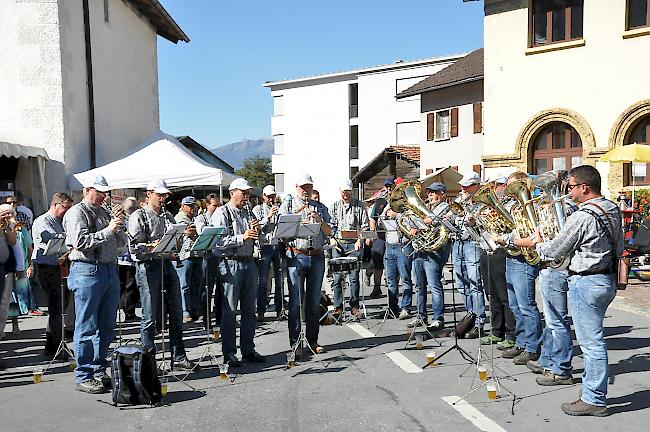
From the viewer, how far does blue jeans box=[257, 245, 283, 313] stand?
33.5 ft

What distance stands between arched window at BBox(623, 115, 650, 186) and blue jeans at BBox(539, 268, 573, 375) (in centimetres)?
1420

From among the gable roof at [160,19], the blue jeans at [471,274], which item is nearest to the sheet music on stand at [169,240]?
the blue jeans at [471,274]

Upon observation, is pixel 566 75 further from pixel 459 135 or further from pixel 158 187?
pixel 158 187

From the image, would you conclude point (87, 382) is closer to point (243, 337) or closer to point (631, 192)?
point (243, 337)

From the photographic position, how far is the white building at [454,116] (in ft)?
89.0

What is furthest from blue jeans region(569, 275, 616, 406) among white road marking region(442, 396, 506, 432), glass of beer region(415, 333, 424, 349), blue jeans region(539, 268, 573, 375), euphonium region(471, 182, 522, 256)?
glass of beer region(415, 333, 424, 349)

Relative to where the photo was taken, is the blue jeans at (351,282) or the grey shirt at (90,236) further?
the blue jeans at (351,282)

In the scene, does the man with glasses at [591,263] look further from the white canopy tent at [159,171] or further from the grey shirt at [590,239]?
the white canopy tent at [159,171]

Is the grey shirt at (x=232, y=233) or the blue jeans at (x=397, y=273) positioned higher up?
the grey shirt at (x=232, y=233)

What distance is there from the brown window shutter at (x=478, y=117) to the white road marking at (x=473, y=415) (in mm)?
21873

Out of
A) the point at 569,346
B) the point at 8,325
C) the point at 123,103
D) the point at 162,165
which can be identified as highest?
the point at 123,103

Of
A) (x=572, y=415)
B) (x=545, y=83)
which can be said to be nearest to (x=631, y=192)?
(x=545, y=83)

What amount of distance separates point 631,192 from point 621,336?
1090 cm

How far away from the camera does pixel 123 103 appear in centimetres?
2159
